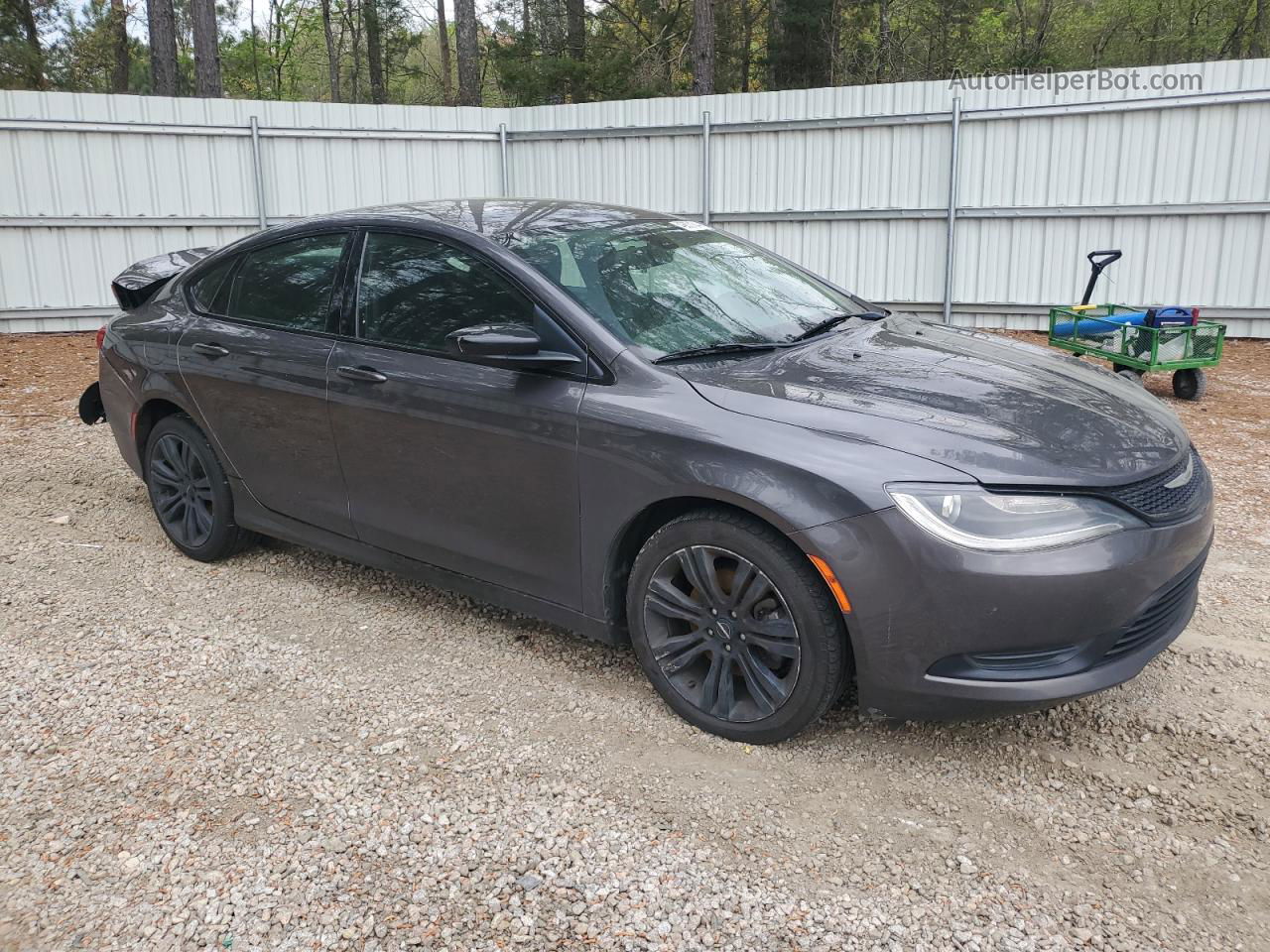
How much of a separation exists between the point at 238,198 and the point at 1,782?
34.2 ft

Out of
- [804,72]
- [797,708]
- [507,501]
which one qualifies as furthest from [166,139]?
[804,72]

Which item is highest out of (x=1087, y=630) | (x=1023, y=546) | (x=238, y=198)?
(x=238, y=198)

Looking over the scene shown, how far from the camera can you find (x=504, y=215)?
12.8ft

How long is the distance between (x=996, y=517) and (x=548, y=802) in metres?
1.44

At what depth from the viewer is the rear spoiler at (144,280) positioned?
510cm

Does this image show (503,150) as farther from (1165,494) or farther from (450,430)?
(1165,494)

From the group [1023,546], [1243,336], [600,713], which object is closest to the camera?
[1023,546]

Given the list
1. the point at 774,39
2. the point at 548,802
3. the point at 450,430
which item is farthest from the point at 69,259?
the point at 774,39

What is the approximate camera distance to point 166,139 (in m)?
11.6

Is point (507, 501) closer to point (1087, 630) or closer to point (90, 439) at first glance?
point (1087, 630)

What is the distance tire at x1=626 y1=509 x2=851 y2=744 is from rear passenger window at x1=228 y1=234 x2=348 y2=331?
5.96 ft

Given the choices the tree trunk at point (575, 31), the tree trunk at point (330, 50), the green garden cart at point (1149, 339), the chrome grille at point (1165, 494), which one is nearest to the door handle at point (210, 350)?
the chrome grille at point (1165, 494)

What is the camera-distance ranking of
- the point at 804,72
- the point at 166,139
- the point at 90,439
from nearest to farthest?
the point at 90,439 → the point at 166,139 → the point at 804,72

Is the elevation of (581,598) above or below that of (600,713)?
above
